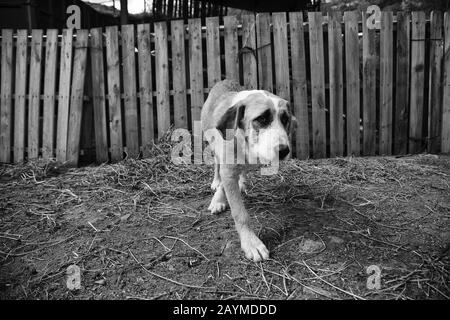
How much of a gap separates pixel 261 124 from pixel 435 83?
146 inches

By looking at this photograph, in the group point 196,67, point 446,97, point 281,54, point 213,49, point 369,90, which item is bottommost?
point 446,97

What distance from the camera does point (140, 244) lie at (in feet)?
9.84

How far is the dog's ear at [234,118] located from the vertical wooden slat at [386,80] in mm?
3177

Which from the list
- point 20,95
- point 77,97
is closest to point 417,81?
point 77,97

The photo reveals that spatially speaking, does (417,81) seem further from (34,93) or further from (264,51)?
(34,93)

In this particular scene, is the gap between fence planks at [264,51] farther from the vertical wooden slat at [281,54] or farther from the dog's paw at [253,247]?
the dog's paw at [253,247]

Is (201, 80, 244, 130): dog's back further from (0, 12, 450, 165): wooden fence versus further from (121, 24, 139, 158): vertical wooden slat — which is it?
(121, 24, 139, 158): vertical wooden slat

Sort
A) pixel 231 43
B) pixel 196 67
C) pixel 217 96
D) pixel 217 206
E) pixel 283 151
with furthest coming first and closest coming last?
pixel 196 67
pixel 231 43
pixel 217 96
pixel 217 206
pixel 283 151

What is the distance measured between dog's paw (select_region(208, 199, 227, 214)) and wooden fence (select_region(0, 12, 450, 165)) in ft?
6.72

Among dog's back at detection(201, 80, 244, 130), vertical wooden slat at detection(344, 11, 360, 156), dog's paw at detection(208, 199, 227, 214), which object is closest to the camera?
dog's paw at detection(208, 199, 227, 214)

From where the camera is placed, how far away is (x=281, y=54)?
16.9 feet

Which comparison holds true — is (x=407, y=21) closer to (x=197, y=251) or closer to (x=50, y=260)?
(x=197, y=251)

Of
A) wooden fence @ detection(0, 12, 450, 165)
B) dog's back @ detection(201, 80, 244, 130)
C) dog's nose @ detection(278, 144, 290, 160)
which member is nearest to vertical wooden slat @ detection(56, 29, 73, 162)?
wooden fence @ detection(0, 12, 450, 165)

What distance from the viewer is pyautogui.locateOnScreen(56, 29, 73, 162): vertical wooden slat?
5.31m
